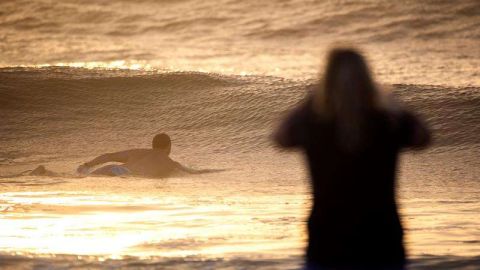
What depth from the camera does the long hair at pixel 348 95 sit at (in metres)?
5.18

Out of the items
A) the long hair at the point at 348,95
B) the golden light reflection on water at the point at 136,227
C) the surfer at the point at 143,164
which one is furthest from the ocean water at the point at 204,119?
the long hair at the point at 348,95

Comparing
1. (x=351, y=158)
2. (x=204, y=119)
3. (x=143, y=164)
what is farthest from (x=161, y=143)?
(x=351, y=158)

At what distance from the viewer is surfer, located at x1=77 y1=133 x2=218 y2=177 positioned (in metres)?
13.2

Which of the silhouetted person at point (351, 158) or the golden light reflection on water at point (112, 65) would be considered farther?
the golden light reflection on water at point (112, 65)

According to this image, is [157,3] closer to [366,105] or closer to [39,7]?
[39,7]

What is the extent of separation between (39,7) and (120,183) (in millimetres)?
18777

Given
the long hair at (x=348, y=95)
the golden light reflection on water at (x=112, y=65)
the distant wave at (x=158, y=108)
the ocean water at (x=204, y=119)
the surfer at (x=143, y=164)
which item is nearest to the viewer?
the long hair at (x=348, y=95)

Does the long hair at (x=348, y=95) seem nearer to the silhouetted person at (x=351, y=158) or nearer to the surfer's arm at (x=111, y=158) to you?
the silhouetted person at (x=351, y=158)

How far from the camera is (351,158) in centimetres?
531

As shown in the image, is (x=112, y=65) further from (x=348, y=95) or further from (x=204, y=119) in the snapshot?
(x=348, y=95)

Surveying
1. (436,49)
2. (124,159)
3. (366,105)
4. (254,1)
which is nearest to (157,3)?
(254,1)

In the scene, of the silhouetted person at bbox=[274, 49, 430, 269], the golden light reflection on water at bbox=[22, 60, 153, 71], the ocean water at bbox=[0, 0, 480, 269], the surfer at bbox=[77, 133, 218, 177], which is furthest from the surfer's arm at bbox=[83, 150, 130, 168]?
the golden light reflection on water at bbox=[22, 60, 153, 71]

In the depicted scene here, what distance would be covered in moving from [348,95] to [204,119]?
14182 millimetres

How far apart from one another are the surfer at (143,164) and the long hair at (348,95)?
26.0ft
